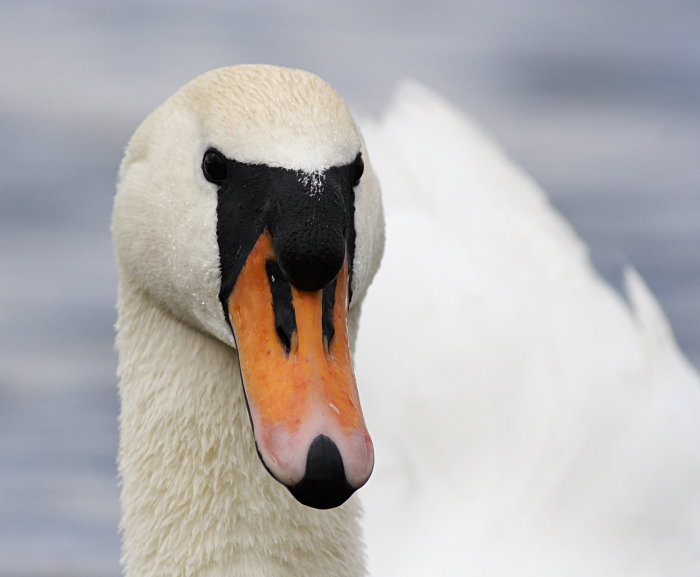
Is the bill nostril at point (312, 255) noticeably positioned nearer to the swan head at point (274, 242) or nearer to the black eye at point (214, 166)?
the swan head at point (274, 242)

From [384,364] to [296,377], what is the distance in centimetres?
293

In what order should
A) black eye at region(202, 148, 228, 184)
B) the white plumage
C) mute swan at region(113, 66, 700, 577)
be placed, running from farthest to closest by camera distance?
the white plumage → black eye at region(202, 148, 228, 184) → mute swan at region(113, 66, 700, 577)

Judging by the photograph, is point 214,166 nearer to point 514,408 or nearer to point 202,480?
point 202,480

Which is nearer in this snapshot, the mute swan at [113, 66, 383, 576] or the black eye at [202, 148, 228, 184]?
the mute swan at [113, 66, 383, 576]

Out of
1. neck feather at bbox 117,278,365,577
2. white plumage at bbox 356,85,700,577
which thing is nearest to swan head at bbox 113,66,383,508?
neck feather at bbox 117,278,365,577

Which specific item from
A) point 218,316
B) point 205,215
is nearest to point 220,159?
point 205,215

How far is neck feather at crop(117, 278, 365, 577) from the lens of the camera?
11.6 ft

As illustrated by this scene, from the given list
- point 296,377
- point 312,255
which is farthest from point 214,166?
point 296,377

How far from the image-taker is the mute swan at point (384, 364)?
3160mm

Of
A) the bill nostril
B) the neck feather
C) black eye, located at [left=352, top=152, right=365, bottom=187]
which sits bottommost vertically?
the neck feather

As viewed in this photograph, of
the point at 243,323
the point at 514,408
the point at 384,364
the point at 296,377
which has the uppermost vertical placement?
the point at 384,364

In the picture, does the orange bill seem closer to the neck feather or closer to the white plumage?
the neck feather

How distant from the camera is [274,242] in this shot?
3117mm

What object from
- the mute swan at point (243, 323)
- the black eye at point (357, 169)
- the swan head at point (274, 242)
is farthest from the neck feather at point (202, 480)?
the black eye at point (357, 169)
